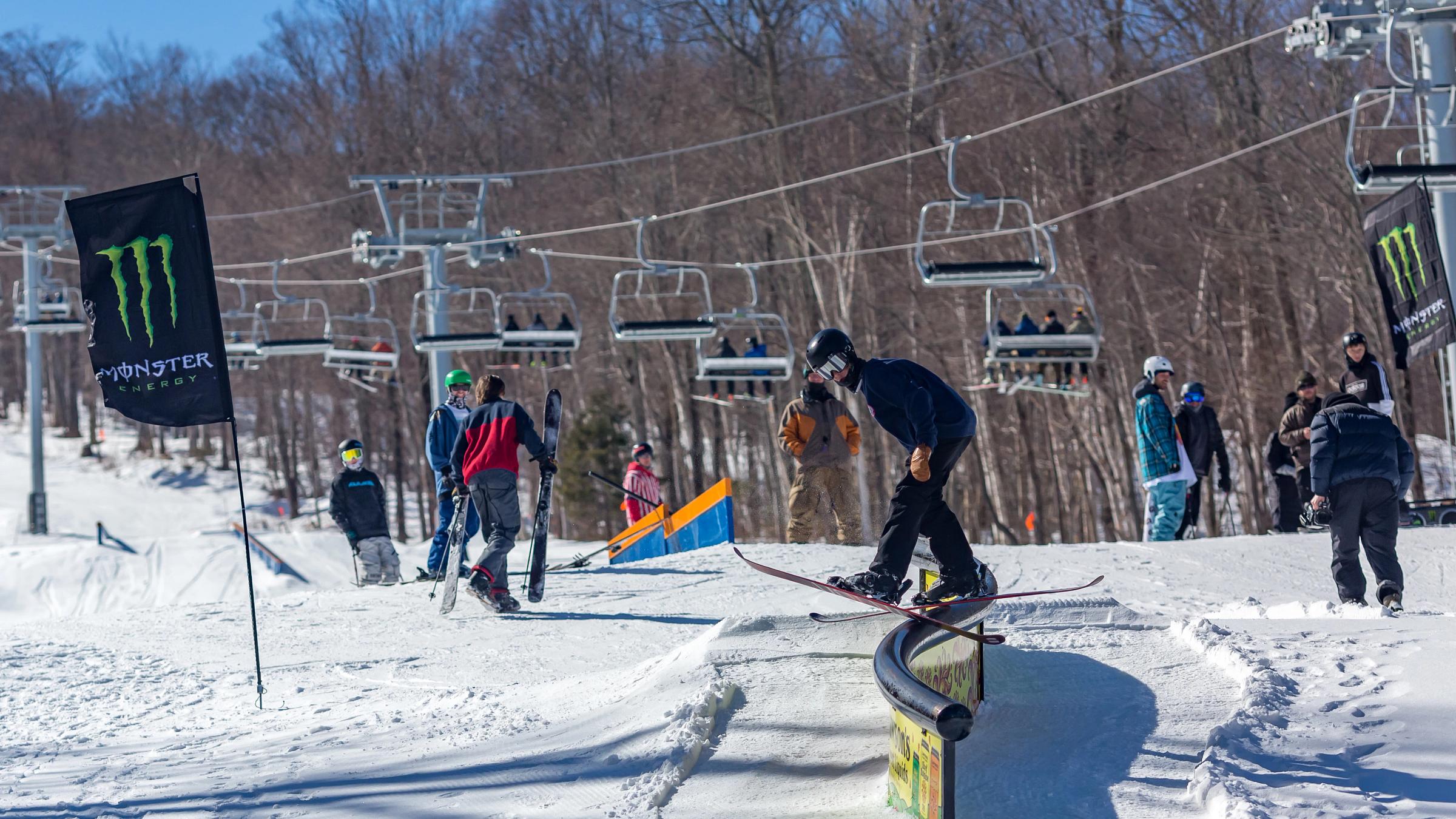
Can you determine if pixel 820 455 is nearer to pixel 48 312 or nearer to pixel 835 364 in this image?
pixel 835 364

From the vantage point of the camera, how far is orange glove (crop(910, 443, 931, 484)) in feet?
20.5

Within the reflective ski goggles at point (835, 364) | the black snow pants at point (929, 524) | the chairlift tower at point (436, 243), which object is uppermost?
the chairlift tower at point (436, 243)

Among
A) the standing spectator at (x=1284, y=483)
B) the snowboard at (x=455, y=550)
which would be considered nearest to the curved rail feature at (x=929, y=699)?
the snowboard at (x=455, y=550)

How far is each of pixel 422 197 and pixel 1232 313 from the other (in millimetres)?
15891

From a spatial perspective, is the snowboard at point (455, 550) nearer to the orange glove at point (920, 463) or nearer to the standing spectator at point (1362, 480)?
the orange glove at point (920, 463)

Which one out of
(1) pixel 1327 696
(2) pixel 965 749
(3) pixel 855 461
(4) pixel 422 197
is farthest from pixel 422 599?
(3) pixel 855 461

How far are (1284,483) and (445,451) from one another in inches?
312

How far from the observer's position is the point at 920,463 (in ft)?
20.6

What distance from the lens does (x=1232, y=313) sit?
27.0 metres

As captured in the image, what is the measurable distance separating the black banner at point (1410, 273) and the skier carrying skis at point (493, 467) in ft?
25.3

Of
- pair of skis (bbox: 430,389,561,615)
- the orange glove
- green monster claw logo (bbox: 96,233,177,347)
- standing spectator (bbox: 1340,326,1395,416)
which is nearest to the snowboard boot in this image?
the orange glove

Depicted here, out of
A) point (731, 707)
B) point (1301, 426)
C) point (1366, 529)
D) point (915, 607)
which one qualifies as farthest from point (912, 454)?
point (1301, 426)

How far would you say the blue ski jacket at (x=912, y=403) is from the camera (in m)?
6.34

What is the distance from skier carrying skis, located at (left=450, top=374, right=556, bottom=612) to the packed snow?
1.25 feet
